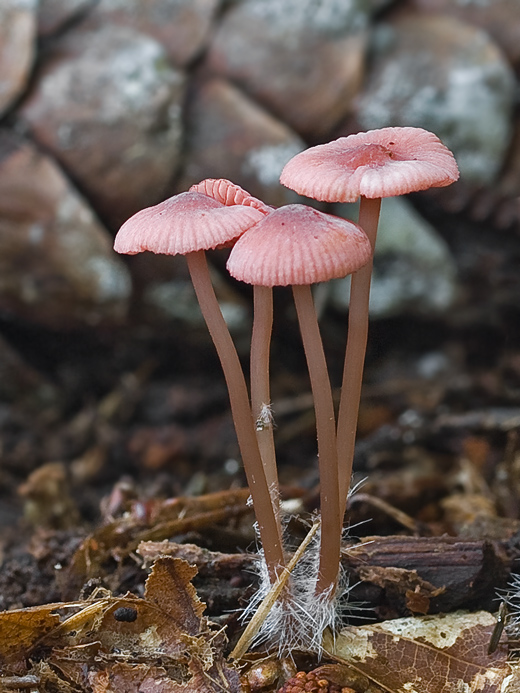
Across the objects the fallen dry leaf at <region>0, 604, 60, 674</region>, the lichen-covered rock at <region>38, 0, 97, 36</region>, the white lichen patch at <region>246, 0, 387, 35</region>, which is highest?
the lichen-covered rock at <region>38, 0, 97, 36</region>

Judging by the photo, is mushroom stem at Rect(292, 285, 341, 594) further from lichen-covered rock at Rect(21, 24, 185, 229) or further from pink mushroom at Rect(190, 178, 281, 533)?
lichen-covered rock at Rect(21, 24, 185, 229)

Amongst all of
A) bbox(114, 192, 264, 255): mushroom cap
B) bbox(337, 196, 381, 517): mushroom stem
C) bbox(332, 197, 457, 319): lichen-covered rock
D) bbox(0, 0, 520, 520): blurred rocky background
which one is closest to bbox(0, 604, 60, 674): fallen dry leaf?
bbox(337, 196, 381, 517): mushroom stem

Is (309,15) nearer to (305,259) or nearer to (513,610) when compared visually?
(305,259)

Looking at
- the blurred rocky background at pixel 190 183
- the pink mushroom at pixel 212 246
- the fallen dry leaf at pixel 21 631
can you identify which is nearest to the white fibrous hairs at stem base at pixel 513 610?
the pink mushroom at pixel 212 246

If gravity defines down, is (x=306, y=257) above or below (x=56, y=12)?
below

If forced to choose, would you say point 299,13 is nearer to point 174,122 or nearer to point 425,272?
point 174,122

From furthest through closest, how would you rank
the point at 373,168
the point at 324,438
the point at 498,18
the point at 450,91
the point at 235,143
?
the point at 498,18 < the point at 450,91 < the point at 235,143 < the point at 324,438 < the point at 373,168

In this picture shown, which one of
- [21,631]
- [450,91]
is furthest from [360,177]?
[450,91]

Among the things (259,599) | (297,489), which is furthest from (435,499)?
(259,599)
